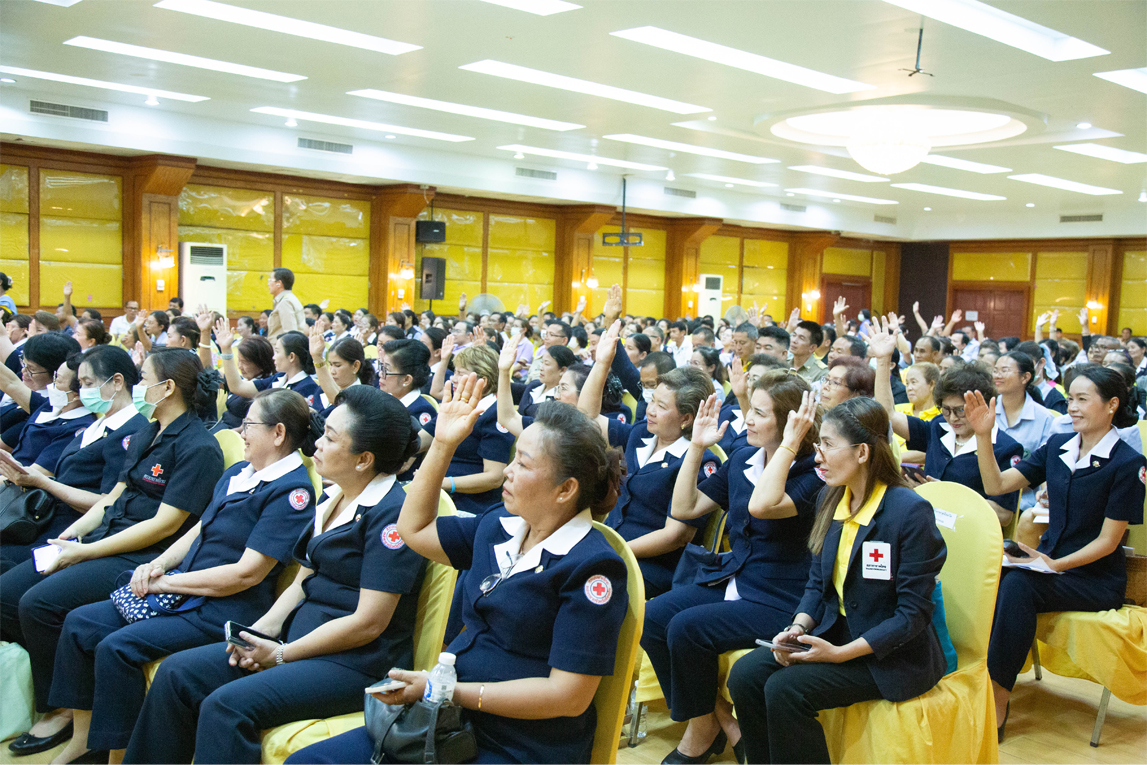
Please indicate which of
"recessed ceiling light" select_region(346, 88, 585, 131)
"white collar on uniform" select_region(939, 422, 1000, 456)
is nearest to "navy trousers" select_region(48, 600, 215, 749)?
"white collar on uniform" select_region(939, 422, 1000, 456)

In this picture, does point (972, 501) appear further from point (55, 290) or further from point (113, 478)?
point (55, 290)

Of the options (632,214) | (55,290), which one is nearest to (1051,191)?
(632,214)

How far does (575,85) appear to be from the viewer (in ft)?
30.9

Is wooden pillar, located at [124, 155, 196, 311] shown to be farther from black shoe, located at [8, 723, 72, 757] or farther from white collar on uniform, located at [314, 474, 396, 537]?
white collar on uniform, located at [314, 474, 396, 537]

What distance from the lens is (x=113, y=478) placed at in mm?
3350

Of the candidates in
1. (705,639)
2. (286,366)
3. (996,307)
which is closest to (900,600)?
(705,639)

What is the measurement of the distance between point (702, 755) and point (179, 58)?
8.84 meters

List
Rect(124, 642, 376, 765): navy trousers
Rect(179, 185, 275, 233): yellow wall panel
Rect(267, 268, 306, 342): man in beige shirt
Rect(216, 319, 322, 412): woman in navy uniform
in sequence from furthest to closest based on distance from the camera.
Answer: Rect(179, 185, 275, 233): yellow wall panel
Rect(267, 268, 306, 342): man in beige shirt
Rect(216, 319, 322, 412): woman in navy uniform
Rect(124, 642, 376, 765): navy trousers

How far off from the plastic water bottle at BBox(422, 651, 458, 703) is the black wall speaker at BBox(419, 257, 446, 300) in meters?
14.4

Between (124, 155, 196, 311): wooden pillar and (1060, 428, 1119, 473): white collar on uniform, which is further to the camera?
(124, 155, 196, 311): wooden pillar

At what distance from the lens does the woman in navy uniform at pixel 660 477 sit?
3172 millimetres

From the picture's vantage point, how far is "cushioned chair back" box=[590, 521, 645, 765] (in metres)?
1.93

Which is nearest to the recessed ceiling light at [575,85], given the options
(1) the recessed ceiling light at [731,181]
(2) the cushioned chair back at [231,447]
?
(1) the recessed ceiling light at [731,181]

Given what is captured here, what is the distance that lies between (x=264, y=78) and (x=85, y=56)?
1735mm
